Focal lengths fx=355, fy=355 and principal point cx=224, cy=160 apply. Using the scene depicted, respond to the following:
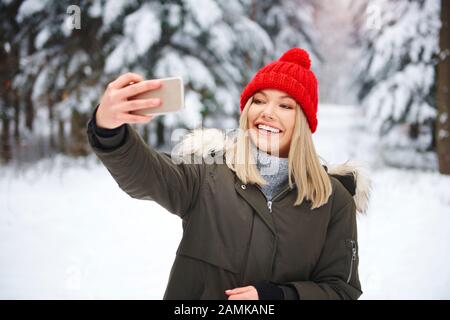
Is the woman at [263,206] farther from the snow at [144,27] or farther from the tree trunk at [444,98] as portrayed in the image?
the tree trunk at [444,98]

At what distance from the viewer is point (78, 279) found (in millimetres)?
3898

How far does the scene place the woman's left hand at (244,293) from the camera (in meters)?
1.44

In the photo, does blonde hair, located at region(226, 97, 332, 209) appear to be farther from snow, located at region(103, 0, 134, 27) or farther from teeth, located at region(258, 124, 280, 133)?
snow, located at region(103, 0, 134, 27)

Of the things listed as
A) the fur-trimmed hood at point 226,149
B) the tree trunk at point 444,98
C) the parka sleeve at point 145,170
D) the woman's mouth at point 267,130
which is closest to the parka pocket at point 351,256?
the fur-trimmed hood at point 226,149

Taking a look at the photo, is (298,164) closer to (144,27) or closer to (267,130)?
(267,130)

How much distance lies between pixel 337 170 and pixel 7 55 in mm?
6548

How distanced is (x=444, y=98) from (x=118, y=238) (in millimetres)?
5968

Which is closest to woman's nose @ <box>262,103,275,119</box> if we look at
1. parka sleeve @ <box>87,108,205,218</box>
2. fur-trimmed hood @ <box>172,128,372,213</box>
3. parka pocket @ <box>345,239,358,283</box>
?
fur-trimmed hood @ <box>172,128,372,213</box>

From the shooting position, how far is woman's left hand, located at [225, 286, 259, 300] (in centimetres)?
144

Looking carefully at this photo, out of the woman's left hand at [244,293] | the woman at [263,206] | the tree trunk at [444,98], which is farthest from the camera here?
the tree trunk at [444,98]

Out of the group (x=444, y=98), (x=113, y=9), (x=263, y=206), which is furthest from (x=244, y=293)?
(x=444, y=98)

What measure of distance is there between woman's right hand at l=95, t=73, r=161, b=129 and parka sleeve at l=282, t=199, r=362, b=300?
3.46ft

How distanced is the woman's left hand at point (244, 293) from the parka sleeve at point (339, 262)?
288 millimetres

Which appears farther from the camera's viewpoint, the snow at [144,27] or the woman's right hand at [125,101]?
the snow at [144,27]
